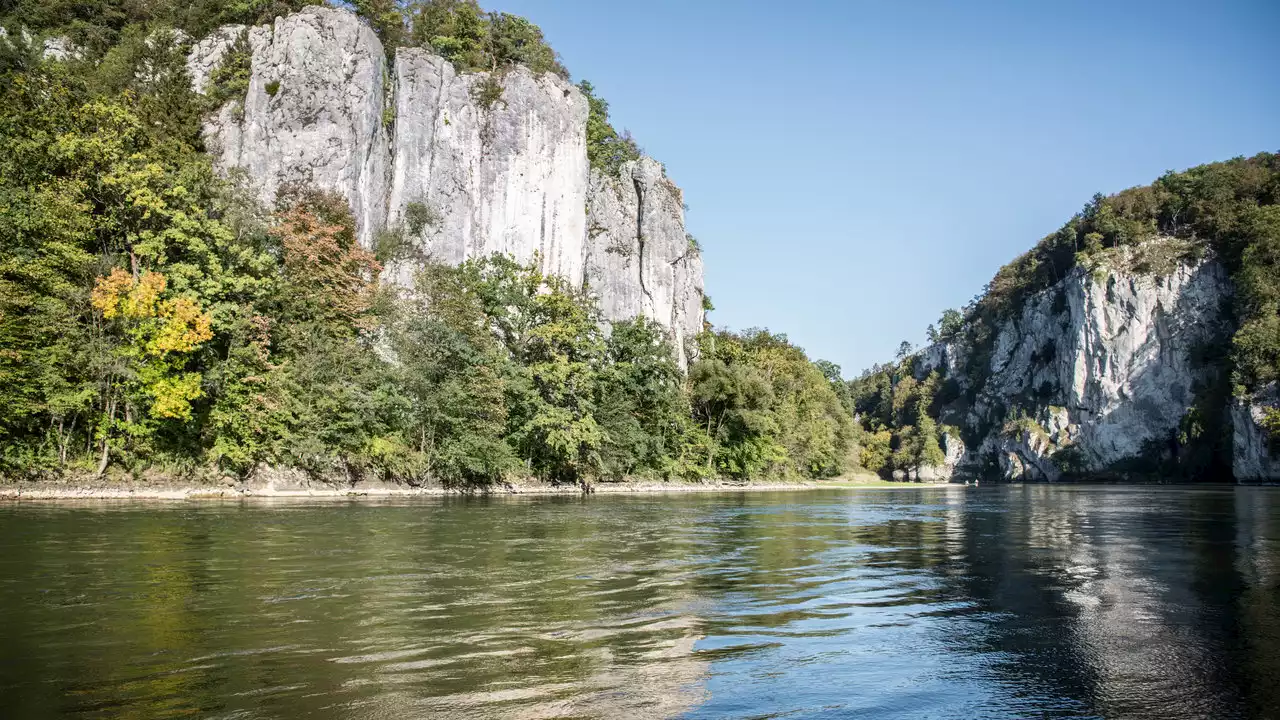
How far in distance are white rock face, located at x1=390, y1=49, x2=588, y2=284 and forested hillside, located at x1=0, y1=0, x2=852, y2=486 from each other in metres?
2.55

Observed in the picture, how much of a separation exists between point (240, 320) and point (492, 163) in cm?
3022

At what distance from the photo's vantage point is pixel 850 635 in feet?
28.7

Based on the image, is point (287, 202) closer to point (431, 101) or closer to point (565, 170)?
point (431, 101)

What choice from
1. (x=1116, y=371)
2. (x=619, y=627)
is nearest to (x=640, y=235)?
(x=619, y=627)

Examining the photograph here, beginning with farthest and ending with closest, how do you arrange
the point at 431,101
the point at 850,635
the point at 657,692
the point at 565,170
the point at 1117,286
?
the point at 1117,286, the point at 565,170, the point at 431,101, the point at 850,635, the point at 657,692

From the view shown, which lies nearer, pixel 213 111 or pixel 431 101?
pixel 213 111

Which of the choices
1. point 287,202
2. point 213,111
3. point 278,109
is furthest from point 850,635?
point 213,111

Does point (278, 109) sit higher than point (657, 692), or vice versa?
point (278, 109)

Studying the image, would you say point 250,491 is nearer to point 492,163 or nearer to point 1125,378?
point 492,163

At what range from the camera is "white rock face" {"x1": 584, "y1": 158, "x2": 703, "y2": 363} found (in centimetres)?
7450

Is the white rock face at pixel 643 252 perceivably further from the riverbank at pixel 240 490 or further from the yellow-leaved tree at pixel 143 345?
the yellow-leaved tree at pixel 143 345

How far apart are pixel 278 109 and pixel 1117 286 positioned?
4583 inches

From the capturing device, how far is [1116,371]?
121 m

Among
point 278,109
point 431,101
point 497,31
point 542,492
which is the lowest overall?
point 542,492
